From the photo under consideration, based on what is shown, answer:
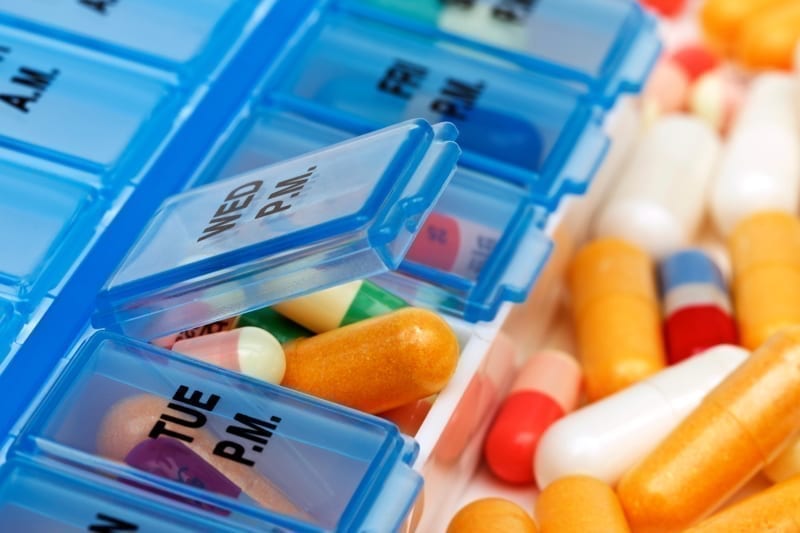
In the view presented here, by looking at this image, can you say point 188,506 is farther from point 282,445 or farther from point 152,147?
point 152,147

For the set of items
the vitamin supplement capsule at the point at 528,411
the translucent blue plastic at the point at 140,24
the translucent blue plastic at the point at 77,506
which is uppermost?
the translucent blue plastic at the point at 140,24

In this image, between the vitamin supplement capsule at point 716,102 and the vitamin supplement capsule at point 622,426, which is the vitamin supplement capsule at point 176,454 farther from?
the vitamin supplement capsule at point 716,102

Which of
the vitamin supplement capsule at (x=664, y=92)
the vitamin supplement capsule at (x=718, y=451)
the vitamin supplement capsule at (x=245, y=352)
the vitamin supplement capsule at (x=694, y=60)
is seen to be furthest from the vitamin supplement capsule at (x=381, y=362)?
the vitamin supplement capsule at (x=694, y=60)

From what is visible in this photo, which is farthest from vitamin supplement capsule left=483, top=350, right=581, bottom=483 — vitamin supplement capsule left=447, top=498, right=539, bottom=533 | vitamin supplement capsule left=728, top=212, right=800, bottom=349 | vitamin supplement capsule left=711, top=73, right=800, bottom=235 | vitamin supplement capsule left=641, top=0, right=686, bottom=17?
vitamin supplement capsule left=641, top=0, right=686, bottom=17

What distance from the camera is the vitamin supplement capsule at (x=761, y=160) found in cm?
182

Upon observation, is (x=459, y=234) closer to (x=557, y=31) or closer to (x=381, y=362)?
(x=381, y=362)

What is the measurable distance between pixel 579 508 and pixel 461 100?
573 millimetres

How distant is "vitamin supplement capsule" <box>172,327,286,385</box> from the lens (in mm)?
1328

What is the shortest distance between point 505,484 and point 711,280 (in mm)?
387

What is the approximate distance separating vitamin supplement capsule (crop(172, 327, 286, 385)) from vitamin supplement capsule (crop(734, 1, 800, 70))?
3.55 feet

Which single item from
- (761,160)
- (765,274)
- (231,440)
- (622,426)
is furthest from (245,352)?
(761,160)

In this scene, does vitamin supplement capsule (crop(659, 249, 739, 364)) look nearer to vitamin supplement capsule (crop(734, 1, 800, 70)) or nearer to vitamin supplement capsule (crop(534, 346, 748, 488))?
vitamin supplement capsule (crop(534, 346, 748, 488))

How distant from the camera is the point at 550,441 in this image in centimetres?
149

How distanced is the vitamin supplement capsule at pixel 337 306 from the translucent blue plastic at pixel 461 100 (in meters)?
0.28
